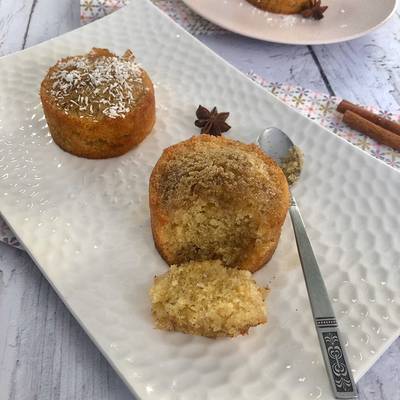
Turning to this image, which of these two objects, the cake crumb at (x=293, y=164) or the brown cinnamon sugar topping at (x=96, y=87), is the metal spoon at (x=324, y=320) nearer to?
the cake crumb at (x=293, y=164)

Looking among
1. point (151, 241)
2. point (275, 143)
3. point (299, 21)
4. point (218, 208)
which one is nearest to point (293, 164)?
point (275, 143)

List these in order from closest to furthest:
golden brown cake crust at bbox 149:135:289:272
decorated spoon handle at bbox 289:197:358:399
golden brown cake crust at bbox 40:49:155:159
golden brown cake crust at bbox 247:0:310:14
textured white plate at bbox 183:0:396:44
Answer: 1. decorated spoon handle at bbox 289:197:358:399
2. golden brown cake crust at bbox 149:135:289:272
3. golden brown cake crust at bbox 40:49:155:159
4. textured white plate at bbox 183:0:396:44
5. golden brown cake crust at bbox 247:0:310:14

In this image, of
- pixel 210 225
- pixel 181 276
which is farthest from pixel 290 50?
pixel 181 276

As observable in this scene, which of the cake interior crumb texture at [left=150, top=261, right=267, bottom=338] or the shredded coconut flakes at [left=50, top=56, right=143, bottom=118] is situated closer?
the cake interior crumb texture at [left=150, top=261, right=267, bottom=338]

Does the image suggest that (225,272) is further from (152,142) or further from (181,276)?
(152,142)

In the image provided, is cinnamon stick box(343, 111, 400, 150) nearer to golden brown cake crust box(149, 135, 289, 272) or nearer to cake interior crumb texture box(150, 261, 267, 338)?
golden brown cake crust box(149, 135, 289, 272)

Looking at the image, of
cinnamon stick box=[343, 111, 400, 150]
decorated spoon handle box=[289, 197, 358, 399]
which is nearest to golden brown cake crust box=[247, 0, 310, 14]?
cinnamon stick box=[343, 111, 400, 150]
